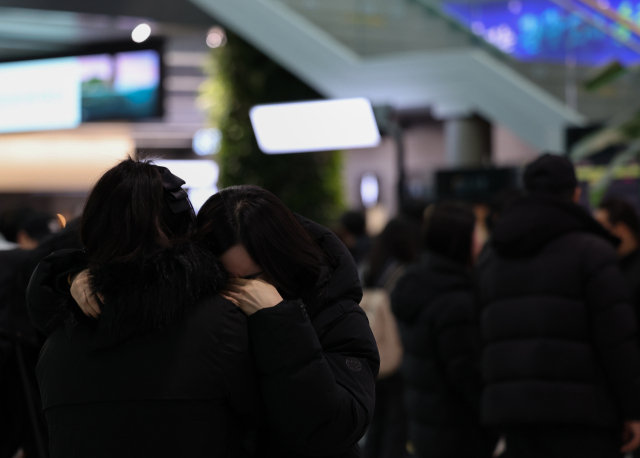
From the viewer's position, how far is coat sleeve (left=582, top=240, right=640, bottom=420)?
234 cm

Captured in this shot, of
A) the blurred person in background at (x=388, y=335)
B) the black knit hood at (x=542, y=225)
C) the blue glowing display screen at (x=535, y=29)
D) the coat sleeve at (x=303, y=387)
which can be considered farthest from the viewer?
the blue glowing display screen at (x=535, y=29)

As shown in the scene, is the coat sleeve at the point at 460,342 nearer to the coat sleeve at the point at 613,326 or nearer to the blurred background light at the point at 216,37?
the coat sleeve at the point at 613,326

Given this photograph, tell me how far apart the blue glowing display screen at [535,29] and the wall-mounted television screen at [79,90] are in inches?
130

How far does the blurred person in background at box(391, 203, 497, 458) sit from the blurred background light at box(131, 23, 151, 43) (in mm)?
4882

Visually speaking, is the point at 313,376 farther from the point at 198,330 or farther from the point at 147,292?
the point at 147,292

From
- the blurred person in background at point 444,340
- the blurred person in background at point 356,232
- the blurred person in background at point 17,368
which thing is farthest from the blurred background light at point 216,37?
the blurred person in background at point 17,368

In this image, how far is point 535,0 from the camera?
7.00 meters

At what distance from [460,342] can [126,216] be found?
197 cm

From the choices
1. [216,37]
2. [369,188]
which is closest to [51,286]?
[216,37]

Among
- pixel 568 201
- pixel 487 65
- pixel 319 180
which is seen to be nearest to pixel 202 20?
pixel 319 180

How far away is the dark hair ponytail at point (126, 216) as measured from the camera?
134 cm

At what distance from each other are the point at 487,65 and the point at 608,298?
4.88 metres

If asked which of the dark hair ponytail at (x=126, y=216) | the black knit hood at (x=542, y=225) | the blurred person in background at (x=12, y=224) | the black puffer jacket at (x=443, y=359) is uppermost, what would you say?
the dark hair ponytail at (x=126, y=216)

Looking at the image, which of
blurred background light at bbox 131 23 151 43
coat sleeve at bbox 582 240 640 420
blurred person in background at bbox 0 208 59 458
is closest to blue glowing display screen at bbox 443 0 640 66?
blurred background light at bbox 131 23 151 43
